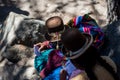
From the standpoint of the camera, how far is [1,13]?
770cm

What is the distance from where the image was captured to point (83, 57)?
8.71 ft

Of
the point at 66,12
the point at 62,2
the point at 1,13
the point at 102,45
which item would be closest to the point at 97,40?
the point at 102,45

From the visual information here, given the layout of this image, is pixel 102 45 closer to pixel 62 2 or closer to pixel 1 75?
pixel 1 75

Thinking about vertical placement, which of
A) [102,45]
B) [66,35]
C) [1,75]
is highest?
[66,35]

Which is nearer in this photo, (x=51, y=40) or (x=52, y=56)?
(x=52, y=56)

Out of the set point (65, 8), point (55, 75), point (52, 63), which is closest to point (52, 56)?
point (52, 63)

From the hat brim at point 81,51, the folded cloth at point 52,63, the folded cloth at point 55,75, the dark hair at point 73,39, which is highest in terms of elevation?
the dark hair at point 73,39

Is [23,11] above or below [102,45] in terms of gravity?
below

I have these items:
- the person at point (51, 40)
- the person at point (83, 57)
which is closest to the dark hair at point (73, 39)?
the person at point (83, 57)

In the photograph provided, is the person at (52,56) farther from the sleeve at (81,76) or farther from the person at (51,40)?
the sleeve at (81,76)

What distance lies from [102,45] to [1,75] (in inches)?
86.9

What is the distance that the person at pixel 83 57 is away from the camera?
266 centimetres

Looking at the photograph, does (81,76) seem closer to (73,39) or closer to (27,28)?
(73,39)

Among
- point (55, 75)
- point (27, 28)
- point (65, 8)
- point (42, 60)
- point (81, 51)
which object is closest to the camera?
point (81, 51)
